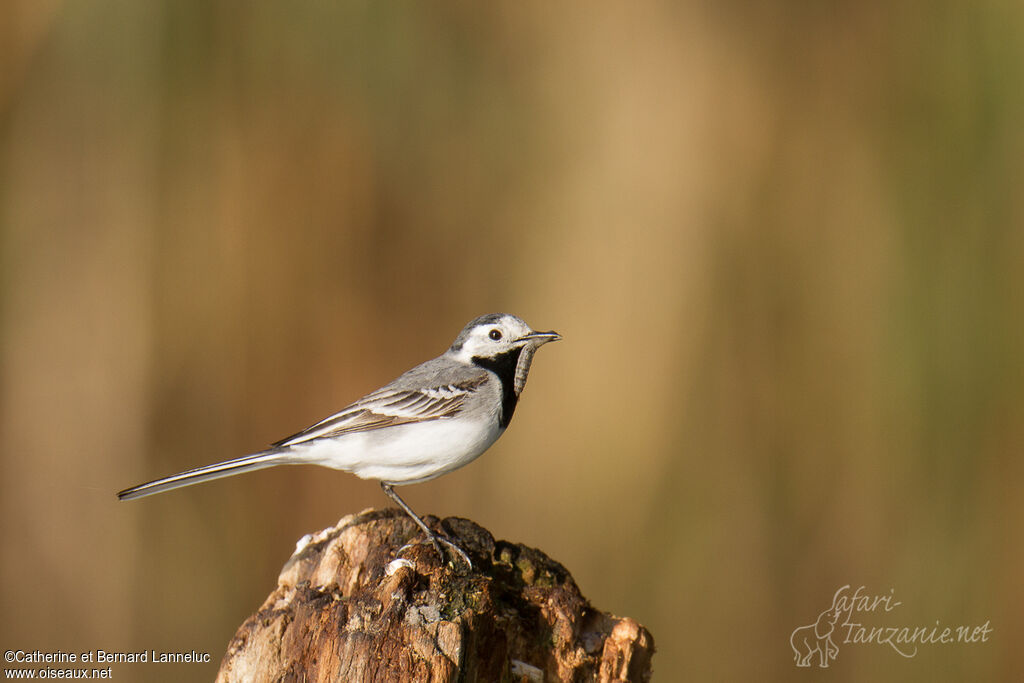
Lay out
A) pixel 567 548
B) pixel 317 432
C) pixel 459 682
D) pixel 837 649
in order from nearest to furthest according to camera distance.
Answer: pixel 459 682
pixel 317 432
pixel 837 649
pixel 567 548

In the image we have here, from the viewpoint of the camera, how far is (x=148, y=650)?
6.05 meters

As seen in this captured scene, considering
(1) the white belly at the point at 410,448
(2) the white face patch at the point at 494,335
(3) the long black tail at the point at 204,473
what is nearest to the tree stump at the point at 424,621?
(1) the white belly at the point at 410,448

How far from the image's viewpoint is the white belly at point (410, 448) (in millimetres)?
3797

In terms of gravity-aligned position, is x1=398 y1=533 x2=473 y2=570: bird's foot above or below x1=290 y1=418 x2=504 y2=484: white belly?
below

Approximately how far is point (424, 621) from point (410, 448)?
38.3 inches

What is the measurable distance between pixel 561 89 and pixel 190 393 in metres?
3.44

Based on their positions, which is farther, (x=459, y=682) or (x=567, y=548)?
(x=567, y=548)

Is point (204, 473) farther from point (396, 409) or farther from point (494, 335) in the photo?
point (494, 335)

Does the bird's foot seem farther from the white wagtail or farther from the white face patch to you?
the white face patch

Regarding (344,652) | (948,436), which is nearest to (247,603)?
(344,652)

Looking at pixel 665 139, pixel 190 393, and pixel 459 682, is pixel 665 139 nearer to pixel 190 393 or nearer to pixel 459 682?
pixel 190 393

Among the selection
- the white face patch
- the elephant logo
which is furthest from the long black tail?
the elephant logo

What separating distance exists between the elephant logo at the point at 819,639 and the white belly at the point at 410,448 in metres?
3.31

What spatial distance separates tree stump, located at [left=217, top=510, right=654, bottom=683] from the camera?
116 inches
